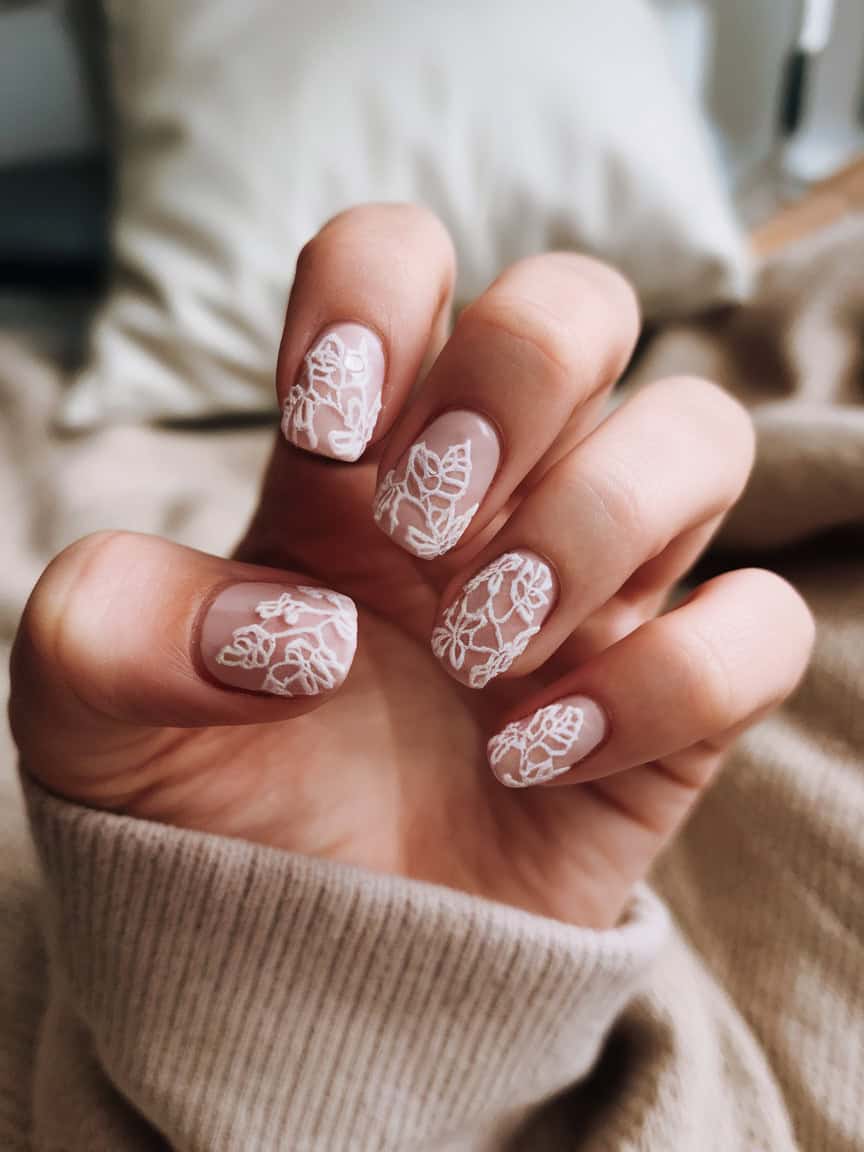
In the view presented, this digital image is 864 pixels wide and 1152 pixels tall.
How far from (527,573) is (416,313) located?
105 millimetres

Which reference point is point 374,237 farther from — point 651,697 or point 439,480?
point 651,697

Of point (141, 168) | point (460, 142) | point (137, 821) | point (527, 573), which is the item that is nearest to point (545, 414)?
point (527, 573)

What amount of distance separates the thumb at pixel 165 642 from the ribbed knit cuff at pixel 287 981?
67mm

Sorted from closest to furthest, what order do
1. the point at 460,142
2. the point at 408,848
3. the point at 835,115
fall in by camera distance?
the point at 408,848 < the point at 460,142 < the point at 835,115

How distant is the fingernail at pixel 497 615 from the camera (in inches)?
12.9

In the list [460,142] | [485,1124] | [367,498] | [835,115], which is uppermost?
[835,115]

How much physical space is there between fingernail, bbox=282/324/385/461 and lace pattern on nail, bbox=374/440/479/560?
2 cm

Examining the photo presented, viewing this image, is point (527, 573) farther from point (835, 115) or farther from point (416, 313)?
point (835, 115)

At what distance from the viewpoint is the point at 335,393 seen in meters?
0.31

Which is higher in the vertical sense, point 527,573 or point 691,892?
point 527,573

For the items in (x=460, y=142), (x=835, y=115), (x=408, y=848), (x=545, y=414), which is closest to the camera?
(x=545, y=414)

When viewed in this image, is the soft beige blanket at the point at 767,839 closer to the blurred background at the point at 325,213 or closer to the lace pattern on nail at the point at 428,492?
the blurred background at the point at 325,213

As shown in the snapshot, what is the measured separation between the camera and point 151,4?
2.54 ft

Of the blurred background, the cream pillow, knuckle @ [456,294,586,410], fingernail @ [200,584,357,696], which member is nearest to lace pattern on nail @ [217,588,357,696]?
fingernail @ [200,584,357,696]
